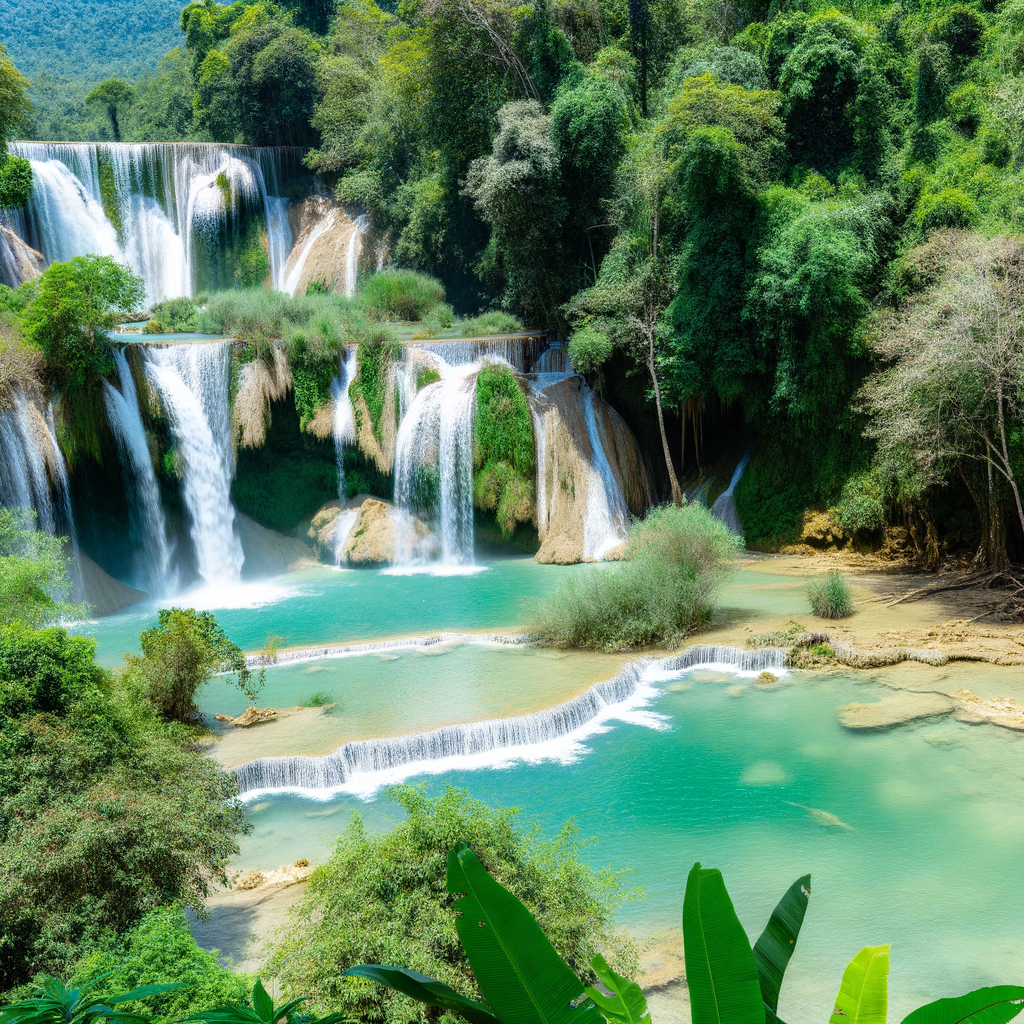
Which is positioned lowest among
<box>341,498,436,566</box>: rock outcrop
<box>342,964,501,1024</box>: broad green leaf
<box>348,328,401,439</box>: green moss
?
<box>341,498,436,566</box>: rock outcrop

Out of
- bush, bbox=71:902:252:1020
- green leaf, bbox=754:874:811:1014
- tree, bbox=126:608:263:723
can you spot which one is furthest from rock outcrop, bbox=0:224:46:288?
green leaf, bbox=754:874:811:1014

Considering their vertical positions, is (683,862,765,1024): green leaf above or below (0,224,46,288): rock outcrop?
below

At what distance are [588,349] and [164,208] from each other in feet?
59.5

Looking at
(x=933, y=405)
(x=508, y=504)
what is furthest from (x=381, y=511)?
(x=933, y=405)

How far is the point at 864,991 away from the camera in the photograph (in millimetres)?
1731

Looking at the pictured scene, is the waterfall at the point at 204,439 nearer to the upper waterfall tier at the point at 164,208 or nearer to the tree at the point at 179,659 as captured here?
the tree at the point at 179,659

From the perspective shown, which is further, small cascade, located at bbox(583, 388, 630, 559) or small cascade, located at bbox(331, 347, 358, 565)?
small cascade, located at bbox(331, 347, 358, 565)

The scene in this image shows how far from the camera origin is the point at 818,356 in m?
18.0

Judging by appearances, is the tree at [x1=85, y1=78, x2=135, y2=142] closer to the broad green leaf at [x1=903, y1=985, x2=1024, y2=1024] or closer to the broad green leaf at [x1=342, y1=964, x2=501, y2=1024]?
the broad green leaf at [x1=342, y1=964, x2=501, y2=1024]

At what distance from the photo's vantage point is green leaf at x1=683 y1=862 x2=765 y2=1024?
61.4 inches

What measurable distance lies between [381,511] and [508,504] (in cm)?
311

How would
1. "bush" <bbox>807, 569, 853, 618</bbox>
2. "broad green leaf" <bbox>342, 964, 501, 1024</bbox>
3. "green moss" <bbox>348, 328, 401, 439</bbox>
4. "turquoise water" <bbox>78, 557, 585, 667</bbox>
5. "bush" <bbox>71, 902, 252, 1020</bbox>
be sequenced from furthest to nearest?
1. "green moss" <bbox>348, 328, 401, 439</bbox>
2. "turquoise water" <bbox>78, 557, 585, 667</bbox>
3. "bush" <bbox>807, 569, 853, 618</bbox>
4. "bush" <bbox>71, 902, 252, 1020</bbox>
5. "broad green leaf" <bbox>342, 964, 501, 1024</bbox>

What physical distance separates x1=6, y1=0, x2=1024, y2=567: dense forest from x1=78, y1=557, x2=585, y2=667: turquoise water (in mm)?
5340

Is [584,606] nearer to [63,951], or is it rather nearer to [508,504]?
[508,504]
